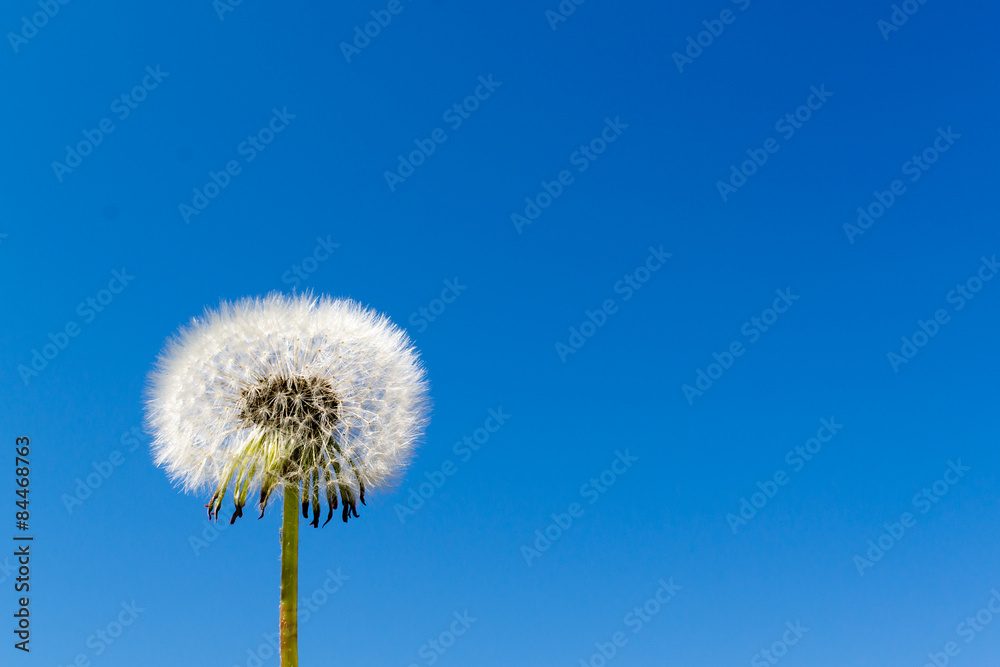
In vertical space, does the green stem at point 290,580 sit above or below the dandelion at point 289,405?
below

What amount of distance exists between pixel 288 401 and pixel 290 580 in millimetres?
2874

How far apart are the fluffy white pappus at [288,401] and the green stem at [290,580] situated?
0.48 metres

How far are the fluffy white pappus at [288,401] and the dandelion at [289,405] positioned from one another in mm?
17

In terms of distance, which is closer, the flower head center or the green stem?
the green stem

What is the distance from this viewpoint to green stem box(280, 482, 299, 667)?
41.1 feet

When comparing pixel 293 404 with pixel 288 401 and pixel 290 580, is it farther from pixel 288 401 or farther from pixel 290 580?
pixel 290 580

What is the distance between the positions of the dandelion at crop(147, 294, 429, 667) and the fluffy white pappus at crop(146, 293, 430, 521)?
0.7 inches

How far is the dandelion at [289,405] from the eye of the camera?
13.9 meters

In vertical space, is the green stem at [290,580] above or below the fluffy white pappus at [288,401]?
below

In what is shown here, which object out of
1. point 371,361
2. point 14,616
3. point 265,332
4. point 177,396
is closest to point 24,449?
point 14,616

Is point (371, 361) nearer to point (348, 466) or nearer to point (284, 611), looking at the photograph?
point (348, 466)

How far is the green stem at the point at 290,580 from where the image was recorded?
41.1ft

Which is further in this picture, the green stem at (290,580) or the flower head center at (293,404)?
the flower head center at (293,404)

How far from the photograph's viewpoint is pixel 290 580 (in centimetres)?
1282
